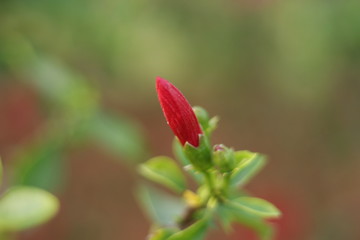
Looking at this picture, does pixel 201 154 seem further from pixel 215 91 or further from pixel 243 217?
pixel 215 91

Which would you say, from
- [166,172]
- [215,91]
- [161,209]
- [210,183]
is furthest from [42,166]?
[215,91]

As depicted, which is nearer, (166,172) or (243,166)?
(243,166)

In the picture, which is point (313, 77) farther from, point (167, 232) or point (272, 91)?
point (167, 232)

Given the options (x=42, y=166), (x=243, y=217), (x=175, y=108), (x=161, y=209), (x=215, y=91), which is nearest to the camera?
(x=175, y=108)

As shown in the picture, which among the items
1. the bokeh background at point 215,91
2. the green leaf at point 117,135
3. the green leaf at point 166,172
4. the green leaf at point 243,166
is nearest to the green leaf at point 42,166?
the green leaf at point 117,135

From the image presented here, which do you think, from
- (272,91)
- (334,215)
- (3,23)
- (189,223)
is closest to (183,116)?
(189,223)

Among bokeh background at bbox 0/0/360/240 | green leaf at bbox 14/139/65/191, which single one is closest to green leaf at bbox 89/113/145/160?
bokeh background at bbox 0/0/360/240

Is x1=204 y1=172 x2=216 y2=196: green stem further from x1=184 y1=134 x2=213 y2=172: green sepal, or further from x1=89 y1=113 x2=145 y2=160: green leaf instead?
x1=89 y1=113 x2=145 y2=160: green leaf
